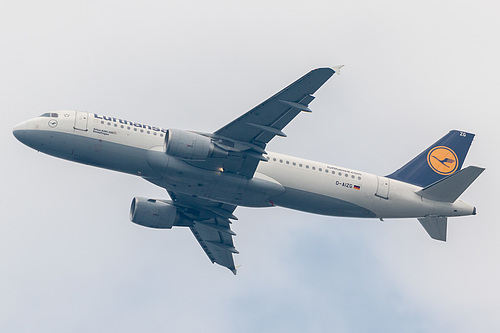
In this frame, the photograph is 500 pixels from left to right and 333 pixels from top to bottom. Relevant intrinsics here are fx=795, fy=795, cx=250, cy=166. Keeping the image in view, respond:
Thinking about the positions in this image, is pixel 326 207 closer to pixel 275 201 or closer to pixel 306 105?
pixel 275 201

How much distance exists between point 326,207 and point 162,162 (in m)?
12.7

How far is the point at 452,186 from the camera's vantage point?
58.9m

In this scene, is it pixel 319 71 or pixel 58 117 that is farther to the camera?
pixel 58 117

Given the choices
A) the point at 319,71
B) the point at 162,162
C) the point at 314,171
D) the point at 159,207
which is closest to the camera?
the point at 319,71

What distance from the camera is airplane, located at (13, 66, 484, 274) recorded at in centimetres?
5394

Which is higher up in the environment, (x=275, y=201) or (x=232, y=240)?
(x=275, y=201)

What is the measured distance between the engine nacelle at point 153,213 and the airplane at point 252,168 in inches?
3.3

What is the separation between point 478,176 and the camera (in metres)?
57.7

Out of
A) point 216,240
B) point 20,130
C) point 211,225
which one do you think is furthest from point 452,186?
point 20,130

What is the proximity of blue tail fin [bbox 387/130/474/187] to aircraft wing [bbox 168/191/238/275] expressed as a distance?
14.0 meters

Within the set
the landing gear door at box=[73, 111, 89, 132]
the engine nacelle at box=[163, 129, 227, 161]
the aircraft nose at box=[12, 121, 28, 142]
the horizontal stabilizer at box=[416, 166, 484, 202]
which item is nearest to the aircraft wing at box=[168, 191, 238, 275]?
the engine nacelle at box=[163, 129, 227, 161]

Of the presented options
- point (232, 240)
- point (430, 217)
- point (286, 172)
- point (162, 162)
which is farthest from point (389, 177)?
point (162, 162)

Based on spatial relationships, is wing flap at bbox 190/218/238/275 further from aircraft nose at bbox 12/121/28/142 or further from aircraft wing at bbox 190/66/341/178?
aircraft nose at bbox 12/121/28/142

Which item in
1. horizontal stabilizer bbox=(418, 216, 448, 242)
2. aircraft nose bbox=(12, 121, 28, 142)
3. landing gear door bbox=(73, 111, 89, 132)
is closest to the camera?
landing gear door bbox=(73, 111, 89, 132)
